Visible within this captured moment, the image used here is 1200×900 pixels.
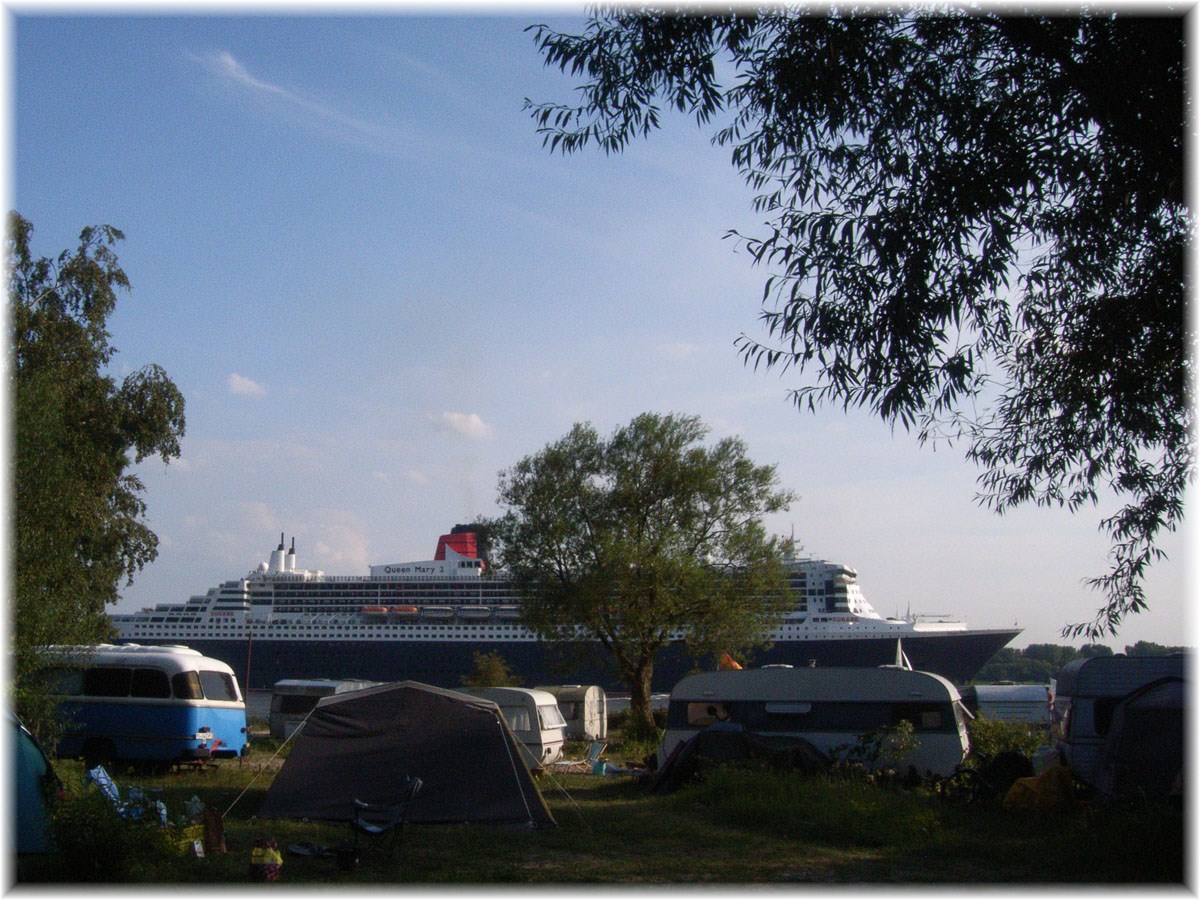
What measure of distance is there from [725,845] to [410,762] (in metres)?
3.30

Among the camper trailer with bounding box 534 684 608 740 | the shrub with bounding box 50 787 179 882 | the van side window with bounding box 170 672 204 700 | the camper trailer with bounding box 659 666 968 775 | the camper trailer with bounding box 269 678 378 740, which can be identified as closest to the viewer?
the shrub with bounding box 50 787 179 882

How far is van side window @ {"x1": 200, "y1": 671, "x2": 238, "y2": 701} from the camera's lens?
48.7 feet

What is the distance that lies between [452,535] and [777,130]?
163 ft

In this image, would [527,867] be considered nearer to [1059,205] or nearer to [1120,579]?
[1120,579]

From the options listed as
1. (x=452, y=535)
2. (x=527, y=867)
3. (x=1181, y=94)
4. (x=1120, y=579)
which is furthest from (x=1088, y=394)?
(x=452, y=535)

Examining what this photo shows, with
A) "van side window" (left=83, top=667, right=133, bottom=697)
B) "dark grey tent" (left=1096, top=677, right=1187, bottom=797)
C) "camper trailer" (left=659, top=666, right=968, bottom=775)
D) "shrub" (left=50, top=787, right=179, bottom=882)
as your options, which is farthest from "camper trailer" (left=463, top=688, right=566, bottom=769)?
"shrub" (left=50, top=787, right=179, bottom=882)

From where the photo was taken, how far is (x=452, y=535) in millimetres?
55531

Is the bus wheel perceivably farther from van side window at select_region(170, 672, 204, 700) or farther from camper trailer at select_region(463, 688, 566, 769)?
camper trailer at select_region(463, 688, 566, 769)

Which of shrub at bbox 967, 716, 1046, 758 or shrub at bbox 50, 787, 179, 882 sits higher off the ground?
shrub at bbox 50, 787, 179, 882

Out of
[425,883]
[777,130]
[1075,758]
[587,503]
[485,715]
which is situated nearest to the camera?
[425,883]

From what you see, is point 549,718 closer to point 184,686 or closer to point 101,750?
point 184,686

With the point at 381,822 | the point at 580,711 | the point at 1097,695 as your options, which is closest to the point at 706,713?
the point at 1097,695

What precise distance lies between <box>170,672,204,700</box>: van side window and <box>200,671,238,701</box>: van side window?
0.85 ft

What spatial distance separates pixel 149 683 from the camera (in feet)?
47.7
